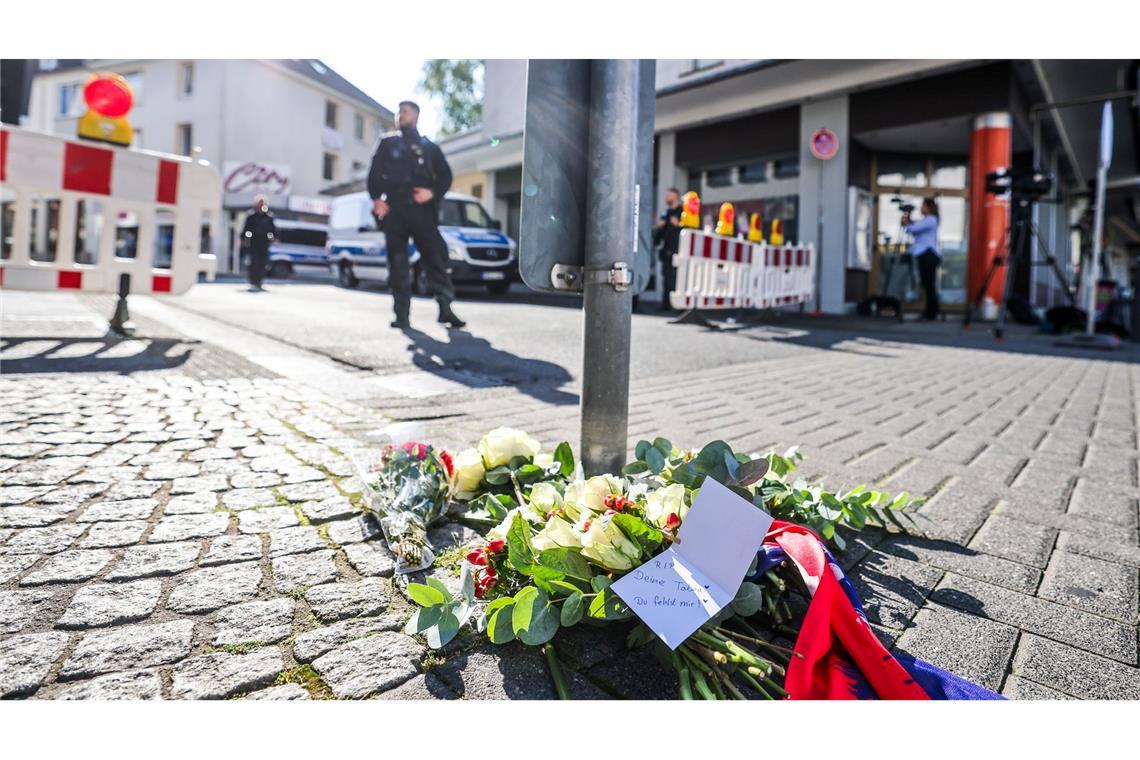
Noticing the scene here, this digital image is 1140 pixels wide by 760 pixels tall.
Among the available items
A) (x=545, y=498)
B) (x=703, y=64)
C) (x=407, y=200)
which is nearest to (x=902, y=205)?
(x=703, y=64)

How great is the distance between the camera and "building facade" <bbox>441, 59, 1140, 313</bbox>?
40.6 feet

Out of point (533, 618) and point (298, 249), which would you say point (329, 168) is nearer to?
point (298, 249)

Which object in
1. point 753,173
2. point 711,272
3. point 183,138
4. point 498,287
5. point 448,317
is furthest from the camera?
point 183,138

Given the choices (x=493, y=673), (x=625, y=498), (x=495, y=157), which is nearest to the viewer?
(x=493, y=673)

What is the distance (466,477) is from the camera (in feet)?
6.42

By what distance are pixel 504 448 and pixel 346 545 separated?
48 centimetres

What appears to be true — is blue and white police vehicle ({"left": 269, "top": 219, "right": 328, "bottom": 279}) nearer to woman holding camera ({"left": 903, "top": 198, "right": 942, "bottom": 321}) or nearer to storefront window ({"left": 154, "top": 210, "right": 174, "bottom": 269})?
storefront window ({"left": 154, "top": 210, "right": 174, "bottom": 269})

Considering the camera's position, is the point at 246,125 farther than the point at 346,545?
Yes

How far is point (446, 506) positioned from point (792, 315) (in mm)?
11549

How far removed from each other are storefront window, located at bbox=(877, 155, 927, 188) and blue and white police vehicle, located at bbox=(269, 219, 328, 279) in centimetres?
1915

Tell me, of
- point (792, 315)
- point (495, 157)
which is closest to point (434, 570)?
point (792, 315)

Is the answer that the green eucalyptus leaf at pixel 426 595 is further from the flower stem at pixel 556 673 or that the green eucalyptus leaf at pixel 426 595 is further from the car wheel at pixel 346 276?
the car wheel at pixel 346 276
